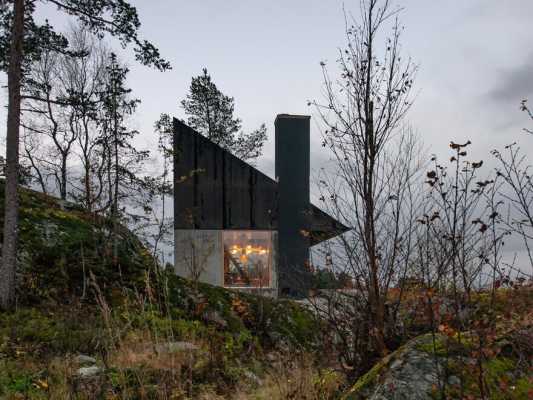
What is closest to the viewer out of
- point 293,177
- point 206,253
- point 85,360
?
point 85,360

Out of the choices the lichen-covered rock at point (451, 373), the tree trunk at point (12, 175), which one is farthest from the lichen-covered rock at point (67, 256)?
the lichen-covered rock at point (451, 373)

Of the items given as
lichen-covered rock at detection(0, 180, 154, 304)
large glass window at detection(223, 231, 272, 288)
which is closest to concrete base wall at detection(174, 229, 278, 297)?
large glass window at detection(223, 231, 272, 288)

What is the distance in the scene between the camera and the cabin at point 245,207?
1490cm

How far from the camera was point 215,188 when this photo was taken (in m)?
15.1

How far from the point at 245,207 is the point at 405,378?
13029 millimetres

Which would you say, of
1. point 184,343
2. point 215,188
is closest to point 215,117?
point 215,188

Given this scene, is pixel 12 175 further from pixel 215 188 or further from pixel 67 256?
pixel 215 188

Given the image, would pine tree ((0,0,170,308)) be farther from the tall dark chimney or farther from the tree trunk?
the tall dark chimney

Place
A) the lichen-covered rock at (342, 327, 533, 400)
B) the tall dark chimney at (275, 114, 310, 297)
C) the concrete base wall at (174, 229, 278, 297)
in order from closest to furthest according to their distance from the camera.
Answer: the lichen-covered rock at (342, 327, 533, 400)
the concrete base wall at (174, 229, 278, 297)
the tall dark chimney at (275, 114, 310, 297)

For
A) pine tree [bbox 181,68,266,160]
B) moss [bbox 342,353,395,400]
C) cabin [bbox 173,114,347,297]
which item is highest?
pine tree [bbox 181,68,266,160]

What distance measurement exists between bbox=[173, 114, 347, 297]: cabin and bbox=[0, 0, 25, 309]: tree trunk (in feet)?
25.0

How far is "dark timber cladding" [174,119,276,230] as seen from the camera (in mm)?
15000

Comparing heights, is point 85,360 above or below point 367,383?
below

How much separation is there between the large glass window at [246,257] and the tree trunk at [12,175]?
849cm
